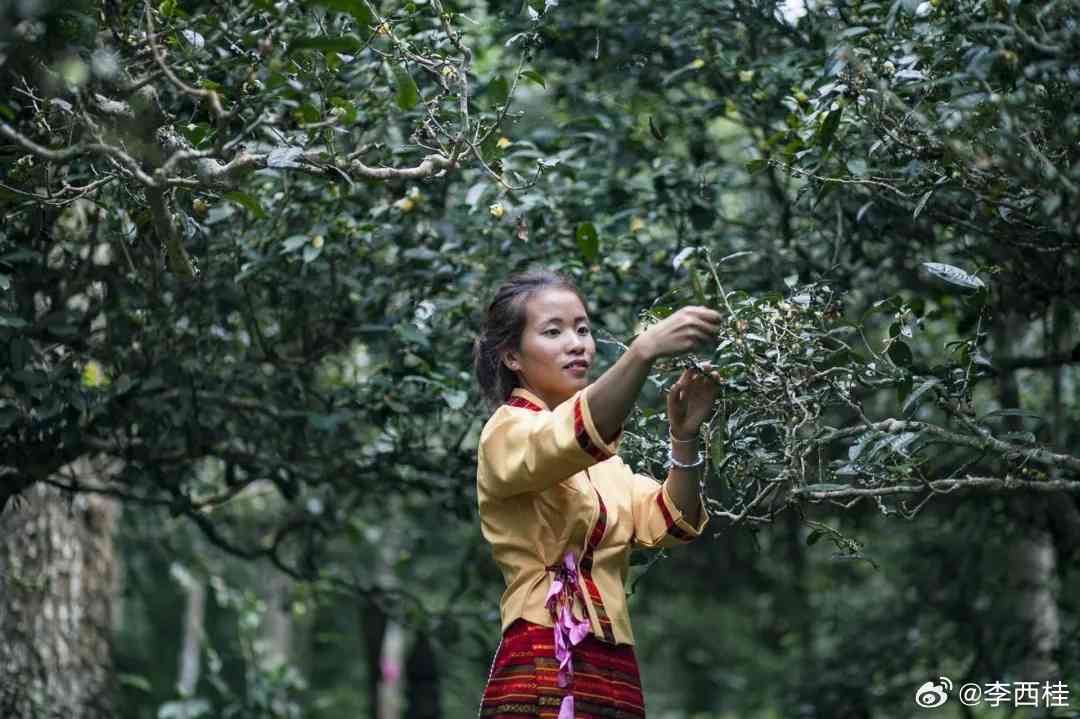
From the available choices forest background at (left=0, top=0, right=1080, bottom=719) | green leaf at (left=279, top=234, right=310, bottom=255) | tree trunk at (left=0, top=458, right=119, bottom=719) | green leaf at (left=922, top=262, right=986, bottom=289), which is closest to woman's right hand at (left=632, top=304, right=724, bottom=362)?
forest background at (left=0, top=0, right=1080, bottom=719)

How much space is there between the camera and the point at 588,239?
3643mm

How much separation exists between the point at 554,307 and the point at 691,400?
1.29 feet

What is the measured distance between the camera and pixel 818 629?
36.0 ft

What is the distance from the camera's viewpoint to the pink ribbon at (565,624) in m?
2.58

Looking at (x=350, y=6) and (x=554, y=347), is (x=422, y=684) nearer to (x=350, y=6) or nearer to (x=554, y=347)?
(x=554, y=347)

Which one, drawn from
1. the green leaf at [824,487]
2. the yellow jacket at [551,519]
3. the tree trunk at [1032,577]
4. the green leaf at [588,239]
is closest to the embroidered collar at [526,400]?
the yellow jacket at [551,519]

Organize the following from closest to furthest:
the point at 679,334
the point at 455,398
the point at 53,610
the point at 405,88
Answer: the point at 679,334 → the point at 405,88 → the point at 455,398 → the point at 53,610

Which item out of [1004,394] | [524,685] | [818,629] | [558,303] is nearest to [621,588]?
[524,685]

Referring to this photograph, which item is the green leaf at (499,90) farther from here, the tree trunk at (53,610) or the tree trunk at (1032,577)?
the tree trunk at (53,610)

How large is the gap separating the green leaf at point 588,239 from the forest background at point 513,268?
0.23 metres

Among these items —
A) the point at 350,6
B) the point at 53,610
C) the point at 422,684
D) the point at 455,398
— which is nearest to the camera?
the point at 350,6

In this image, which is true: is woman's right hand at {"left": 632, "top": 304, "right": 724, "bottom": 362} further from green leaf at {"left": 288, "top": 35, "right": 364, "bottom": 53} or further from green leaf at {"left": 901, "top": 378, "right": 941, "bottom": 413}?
green leaf at {"left": 288, "top": 35, "right": 364, "bottom": 53}

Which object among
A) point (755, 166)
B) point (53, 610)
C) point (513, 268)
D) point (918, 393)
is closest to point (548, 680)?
point (918, 393)

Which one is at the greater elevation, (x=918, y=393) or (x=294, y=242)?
(x=294, y=242)
